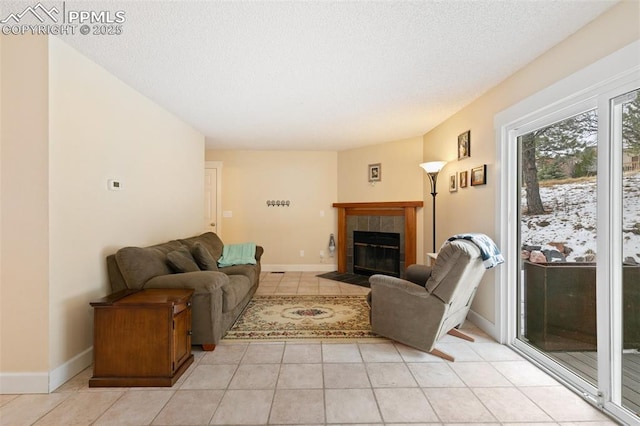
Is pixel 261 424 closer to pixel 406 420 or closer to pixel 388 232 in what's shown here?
pixel 406 420

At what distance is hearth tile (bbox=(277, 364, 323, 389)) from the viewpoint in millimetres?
1996

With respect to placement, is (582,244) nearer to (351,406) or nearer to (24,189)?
(351,406)

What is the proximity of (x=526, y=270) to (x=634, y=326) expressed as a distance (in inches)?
34.0

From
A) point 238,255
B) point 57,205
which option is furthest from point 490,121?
point 57,205

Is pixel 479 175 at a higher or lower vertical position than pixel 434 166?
lower

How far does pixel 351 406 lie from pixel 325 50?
7.88 ft

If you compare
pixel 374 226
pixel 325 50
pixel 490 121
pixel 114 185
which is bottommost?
pixel 374 226

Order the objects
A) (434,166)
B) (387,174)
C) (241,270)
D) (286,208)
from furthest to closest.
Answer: (286,208)
(387,174)
(434,166)
(241,270)

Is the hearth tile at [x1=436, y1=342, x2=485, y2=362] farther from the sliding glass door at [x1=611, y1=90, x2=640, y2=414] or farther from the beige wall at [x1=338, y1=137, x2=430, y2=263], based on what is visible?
the beige wall at [x1=338, y1=137, x2=430, y2=263]

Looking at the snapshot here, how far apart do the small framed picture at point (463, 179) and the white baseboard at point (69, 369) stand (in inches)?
151

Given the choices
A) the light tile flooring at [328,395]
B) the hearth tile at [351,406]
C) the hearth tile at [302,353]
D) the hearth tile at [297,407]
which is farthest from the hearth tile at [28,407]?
the hearth tile at [351,406]

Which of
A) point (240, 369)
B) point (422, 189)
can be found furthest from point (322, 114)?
point (240, 369)

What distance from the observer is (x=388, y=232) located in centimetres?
504

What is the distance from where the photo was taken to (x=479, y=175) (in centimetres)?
295
